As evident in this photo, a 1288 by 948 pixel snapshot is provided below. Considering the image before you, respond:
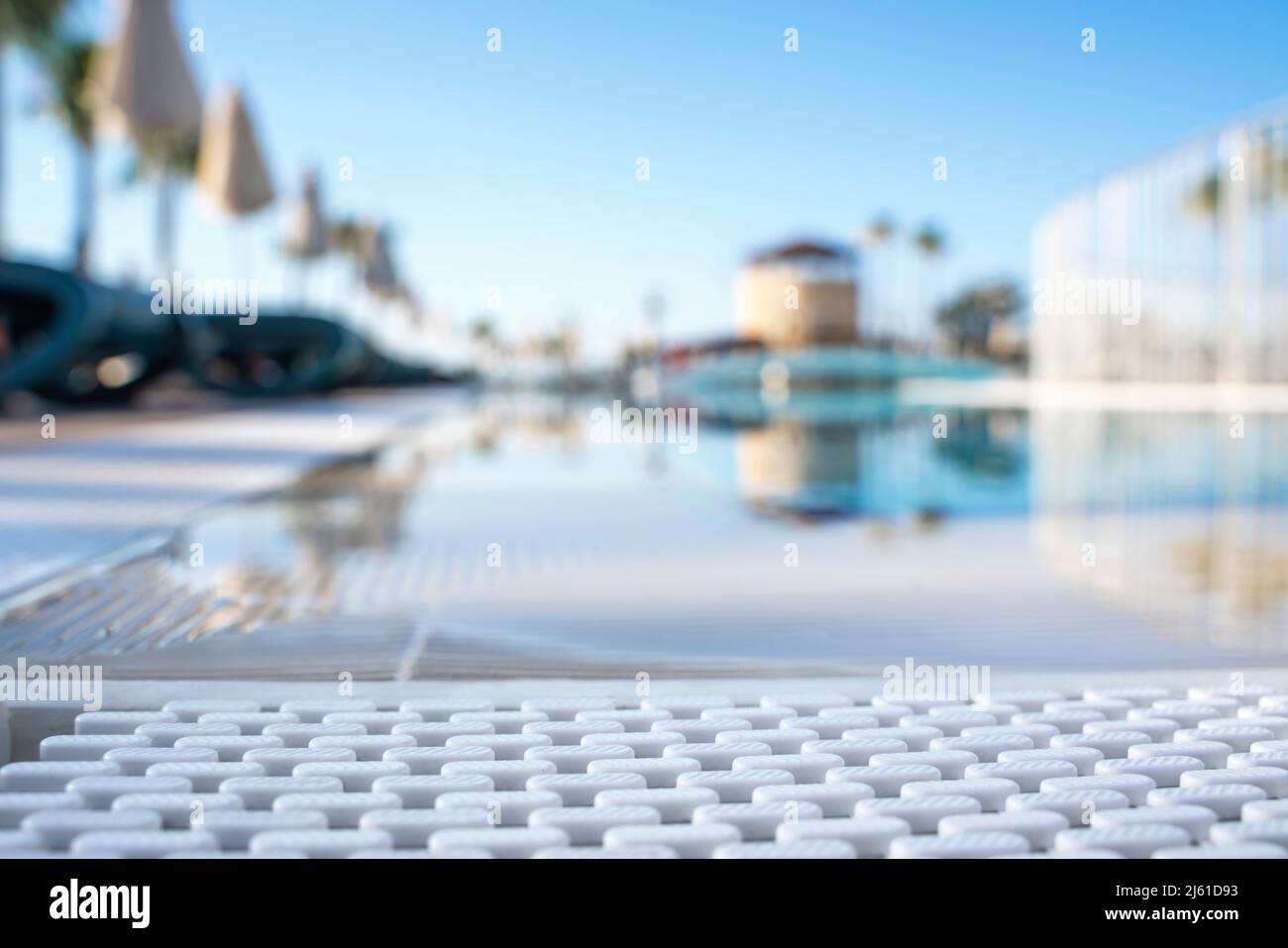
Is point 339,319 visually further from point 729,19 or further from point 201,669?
point 201,669

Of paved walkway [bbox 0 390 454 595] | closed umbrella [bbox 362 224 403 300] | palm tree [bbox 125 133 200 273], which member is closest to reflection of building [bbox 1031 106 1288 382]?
paved walkway [bbox 0 390 454 595]

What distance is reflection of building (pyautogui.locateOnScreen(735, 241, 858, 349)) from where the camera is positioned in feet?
131

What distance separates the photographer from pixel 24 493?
5.89 m

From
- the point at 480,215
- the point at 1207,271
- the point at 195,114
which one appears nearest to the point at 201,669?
the point at 195,114

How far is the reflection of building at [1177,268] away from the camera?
16656mm

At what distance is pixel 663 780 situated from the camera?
1.79 meters

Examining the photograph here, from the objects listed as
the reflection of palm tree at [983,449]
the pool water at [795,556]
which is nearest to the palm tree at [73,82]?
the reflection of palm tree at [983,449]

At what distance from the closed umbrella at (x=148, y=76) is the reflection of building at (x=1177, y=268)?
1191cm

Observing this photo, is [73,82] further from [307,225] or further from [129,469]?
[129,469]

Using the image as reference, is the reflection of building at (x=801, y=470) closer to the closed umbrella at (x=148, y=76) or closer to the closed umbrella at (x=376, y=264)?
the closed umbrella at (x=148, y=76)

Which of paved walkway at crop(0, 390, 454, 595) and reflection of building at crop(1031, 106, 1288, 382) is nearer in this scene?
paved walkway at crop(0, 390, 454, 595)

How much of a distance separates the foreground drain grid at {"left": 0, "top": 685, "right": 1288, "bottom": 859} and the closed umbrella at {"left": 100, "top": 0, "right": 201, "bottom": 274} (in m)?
11.7

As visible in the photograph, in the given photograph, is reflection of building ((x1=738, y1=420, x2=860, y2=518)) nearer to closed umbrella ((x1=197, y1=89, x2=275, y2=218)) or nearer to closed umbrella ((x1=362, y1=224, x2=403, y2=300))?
closed umbrella ((x1=197, y1=89, x2=275, y2=218))

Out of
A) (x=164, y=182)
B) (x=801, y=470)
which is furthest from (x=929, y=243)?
(x=801, y=470)
